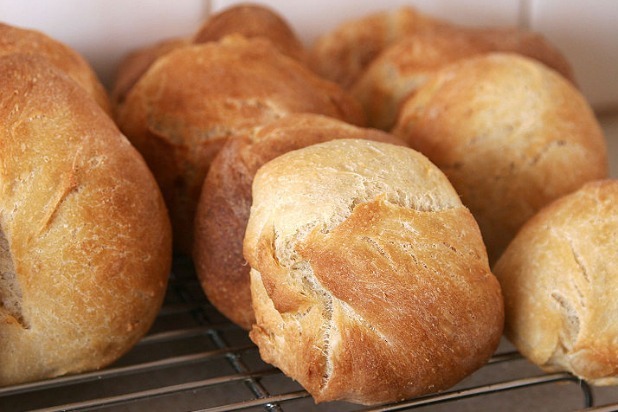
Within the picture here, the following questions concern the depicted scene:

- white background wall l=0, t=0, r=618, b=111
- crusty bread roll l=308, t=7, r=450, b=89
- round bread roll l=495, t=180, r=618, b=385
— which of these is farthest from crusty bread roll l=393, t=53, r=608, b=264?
white background wall l=0, t=0, r=618, b=111

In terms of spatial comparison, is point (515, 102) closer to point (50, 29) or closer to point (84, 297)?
point (84, 297)

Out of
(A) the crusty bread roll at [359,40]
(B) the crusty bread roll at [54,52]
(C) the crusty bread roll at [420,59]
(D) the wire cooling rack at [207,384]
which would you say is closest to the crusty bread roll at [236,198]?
(D) the wire cooling rack at [207,384]

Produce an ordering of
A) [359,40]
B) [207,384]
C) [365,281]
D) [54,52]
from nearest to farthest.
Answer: [365,281]
[207,384]
[54,52]
[359,40]

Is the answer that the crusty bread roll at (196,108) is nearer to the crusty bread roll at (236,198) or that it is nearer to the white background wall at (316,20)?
the crusty bread roll at (236,198)

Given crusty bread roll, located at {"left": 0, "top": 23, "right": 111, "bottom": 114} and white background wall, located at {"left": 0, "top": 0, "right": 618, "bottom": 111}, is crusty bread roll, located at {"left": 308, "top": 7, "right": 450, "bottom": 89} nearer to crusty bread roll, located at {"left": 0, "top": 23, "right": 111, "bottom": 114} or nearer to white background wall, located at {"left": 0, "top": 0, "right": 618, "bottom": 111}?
white background wall, located at {"left": 0, "top": 0, "right": 618, "bottom": 111}

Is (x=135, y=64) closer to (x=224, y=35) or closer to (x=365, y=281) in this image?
(x=224, y=35)

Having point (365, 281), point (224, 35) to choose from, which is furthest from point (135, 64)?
point (365, 281)

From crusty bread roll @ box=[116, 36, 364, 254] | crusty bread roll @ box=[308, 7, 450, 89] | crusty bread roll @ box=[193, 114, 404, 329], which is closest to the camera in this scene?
crusty bread roll @ box=[193, 114, 404, 329]
